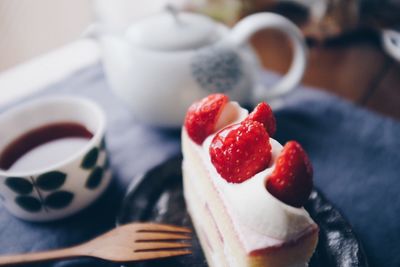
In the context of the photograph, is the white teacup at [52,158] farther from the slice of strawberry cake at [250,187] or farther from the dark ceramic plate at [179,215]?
the slice of strawberry cake at [250,187]

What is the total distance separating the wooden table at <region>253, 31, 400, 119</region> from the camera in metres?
1.04

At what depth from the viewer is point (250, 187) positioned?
0.52m

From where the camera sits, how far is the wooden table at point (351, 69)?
104cm

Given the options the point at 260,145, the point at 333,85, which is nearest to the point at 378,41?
the point at 333,85

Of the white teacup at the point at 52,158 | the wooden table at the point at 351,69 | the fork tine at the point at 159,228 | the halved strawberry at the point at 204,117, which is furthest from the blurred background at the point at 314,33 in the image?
the fork tine at the point at 159,228

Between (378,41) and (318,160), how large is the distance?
25.5 inches

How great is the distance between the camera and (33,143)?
2.59ft

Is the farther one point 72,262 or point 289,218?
point 72,262

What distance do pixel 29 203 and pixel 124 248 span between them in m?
0.21

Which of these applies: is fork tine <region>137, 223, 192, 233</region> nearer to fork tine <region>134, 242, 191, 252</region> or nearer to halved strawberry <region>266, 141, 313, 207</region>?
fork tine <region>134, 242, 191, 252</region>

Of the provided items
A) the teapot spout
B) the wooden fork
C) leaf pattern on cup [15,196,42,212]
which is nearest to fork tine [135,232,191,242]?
the wooden fork

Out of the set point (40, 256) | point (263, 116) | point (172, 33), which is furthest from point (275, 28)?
point (40, 256)

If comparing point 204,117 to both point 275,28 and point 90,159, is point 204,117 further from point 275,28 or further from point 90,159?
point 275,28

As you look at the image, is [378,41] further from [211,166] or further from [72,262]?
[72,262]
